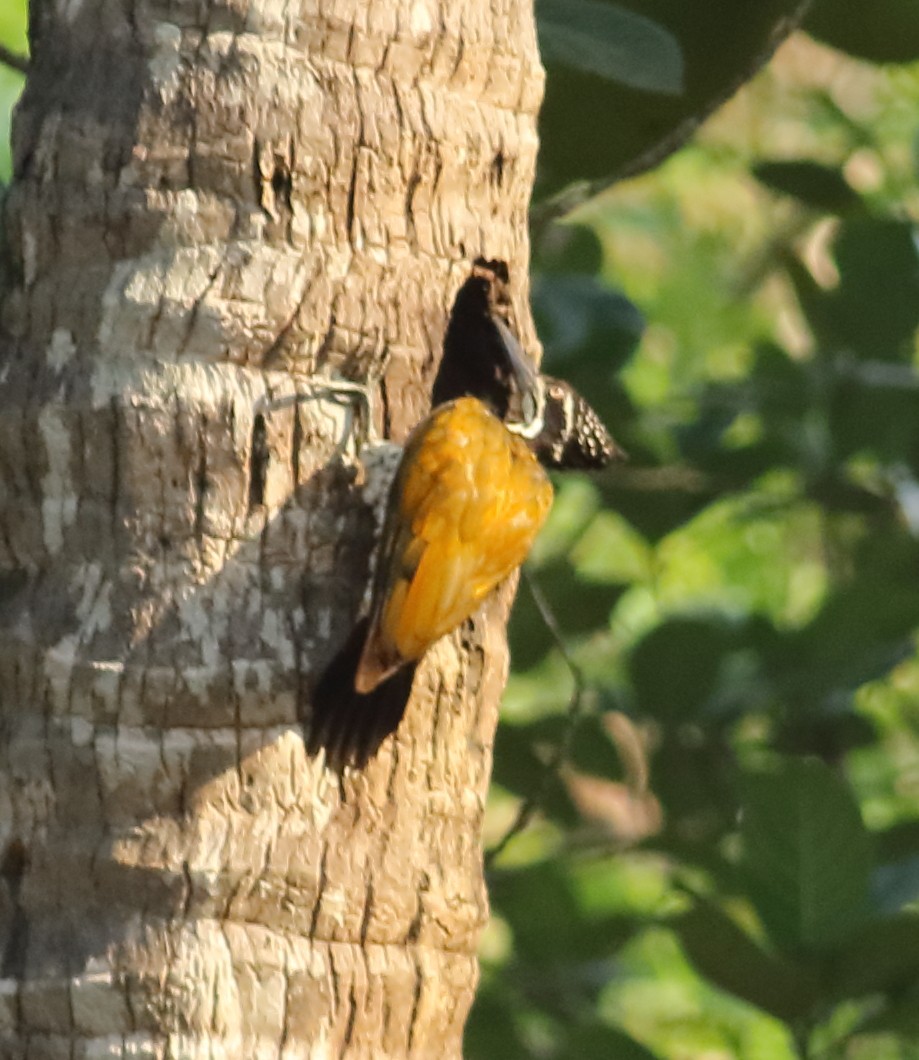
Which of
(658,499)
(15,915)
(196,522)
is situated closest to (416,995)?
(15,915)

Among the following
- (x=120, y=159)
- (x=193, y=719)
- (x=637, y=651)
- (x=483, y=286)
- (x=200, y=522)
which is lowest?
(x=637, y=651)

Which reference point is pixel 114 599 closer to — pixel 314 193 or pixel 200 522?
pixel 200 522

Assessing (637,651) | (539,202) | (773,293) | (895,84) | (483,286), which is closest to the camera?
(483,286)

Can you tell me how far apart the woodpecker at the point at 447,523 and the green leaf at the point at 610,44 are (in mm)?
542

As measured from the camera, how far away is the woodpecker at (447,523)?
93.7 inches

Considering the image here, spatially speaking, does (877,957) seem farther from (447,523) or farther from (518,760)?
(447,523)

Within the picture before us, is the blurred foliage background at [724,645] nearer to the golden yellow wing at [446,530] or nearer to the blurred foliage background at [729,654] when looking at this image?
the blurred foliage background at [729,654]

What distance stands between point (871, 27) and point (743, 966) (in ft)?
5.19

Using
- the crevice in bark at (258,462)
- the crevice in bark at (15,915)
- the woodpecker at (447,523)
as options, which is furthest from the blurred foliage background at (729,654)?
the crevice in bark at (15,915)

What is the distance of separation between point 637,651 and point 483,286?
5.37 ft

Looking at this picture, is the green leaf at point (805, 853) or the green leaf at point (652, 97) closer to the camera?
the green leaf at point (805, 853)

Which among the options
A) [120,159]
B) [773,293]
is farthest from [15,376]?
[773,293]

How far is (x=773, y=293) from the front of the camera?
29.3 ft

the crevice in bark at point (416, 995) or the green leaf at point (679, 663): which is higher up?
the crevice in bark at point (416, 995)
